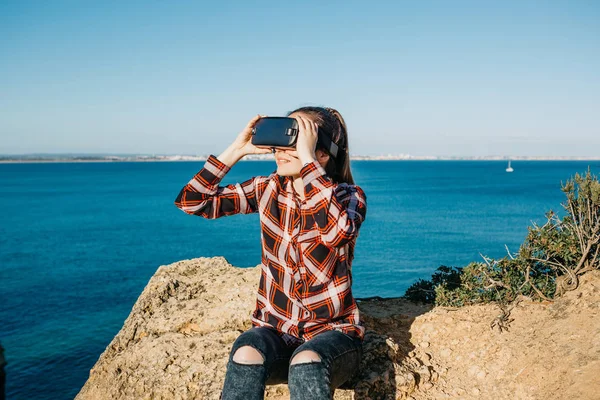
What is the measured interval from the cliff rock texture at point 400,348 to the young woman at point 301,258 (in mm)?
878

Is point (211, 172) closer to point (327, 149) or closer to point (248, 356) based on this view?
point (327, 149)

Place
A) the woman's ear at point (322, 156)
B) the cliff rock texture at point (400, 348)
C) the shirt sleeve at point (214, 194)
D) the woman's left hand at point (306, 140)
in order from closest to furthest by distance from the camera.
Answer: the woman's left hand at point (306, 140), the woman's ear at point (322, 156), the shirt sleeve at point (214, 194), the cliff rock texture at point (400, 348)

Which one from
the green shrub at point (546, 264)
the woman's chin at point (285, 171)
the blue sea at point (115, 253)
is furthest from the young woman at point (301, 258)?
the blue sea at point (115, 253)

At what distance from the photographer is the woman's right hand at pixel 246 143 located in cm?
325

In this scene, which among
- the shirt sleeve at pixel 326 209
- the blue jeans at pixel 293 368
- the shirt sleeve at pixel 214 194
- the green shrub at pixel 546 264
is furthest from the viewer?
the green shrub at pixel 546 264

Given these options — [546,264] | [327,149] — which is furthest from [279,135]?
[546,264]

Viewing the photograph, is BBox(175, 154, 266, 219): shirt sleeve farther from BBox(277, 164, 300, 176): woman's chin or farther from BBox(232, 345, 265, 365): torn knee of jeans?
BBox(232, 345, 265, 365): torn knee of jeans

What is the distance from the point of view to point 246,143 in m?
3.33

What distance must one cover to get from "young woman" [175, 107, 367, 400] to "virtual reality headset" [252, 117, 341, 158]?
1.2 inches

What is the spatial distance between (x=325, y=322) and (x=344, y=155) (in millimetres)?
1101

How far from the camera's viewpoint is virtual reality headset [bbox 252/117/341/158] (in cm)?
286

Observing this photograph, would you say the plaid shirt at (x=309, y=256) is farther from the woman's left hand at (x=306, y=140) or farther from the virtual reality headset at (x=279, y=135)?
the virtual reality headset at (x=279, y=135)

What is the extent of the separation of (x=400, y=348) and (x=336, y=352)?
1.64 m

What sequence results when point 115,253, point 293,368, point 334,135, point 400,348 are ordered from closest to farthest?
point 293,368, point 334,135, point 400,348, point 115,253
